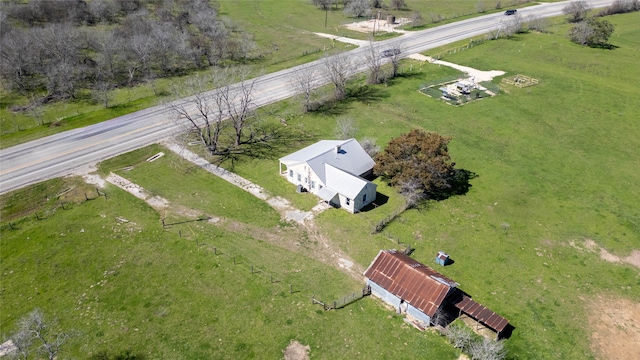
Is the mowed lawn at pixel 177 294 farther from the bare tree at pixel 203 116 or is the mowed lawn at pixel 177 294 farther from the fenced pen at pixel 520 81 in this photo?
the fenced pen at pixel 520 81

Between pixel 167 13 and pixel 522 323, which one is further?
pixel 167 13

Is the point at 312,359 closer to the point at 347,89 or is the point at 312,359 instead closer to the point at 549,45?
the point at 347,89

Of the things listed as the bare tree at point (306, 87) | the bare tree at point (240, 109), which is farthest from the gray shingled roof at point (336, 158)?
the bare tree at point (306, 87)

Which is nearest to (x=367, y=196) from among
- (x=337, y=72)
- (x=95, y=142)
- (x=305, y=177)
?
(x=305, y=177)

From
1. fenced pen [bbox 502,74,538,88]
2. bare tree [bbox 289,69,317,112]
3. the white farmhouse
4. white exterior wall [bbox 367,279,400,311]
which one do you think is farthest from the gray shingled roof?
fenced pen [bbox 502,74,538,88]

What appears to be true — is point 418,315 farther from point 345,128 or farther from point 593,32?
point 593,32

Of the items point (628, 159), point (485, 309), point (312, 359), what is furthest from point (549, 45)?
point (312, 359)
